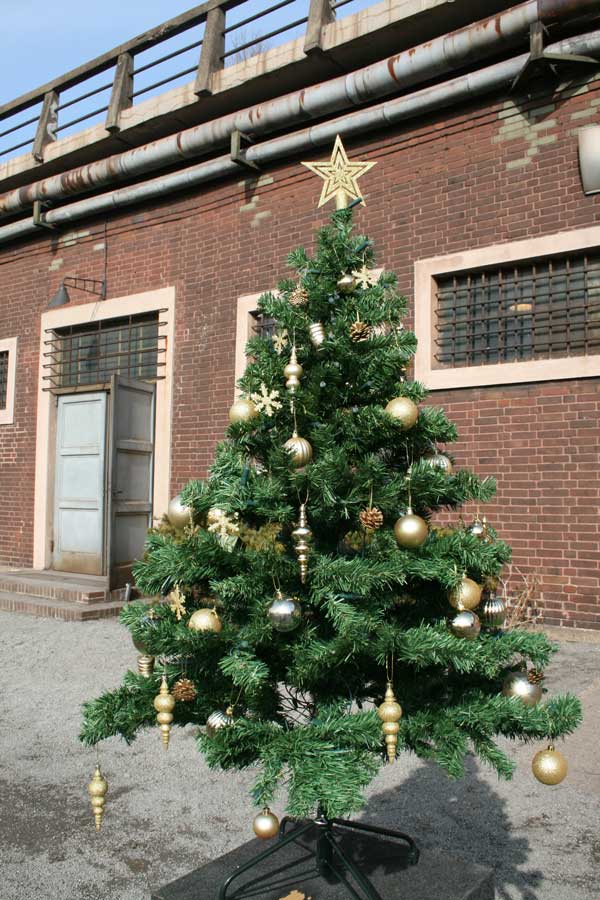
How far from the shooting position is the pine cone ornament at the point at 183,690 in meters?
2.29

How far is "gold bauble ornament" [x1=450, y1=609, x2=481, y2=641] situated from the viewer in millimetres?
2209

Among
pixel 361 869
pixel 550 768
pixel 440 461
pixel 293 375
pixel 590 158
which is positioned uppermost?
pixel 590 158

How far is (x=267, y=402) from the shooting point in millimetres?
2371

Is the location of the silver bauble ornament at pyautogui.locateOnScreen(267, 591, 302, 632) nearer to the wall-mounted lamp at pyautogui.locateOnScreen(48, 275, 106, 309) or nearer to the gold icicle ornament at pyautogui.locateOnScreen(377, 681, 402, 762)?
the gold icicle ornament at pyautogui.locateOnScreen(377, 681, 402, 762)

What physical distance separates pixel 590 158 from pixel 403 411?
5.67 m

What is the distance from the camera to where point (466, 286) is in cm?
774

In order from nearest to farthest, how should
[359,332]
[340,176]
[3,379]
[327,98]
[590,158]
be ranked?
[359,332] → [340,176] → [590,158] → [327,98] → [3,379]

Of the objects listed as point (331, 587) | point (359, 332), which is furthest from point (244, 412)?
point (331, 587)

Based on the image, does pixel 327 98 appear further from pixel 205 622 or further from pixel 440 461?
pixel 205 622

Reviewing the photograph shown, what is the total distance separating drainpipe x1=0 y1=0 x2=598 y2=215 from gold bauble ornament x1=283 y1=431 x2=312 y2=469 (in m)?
6.30

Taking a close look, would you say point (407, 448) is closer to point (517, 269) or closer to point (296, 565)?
point (296, 565)

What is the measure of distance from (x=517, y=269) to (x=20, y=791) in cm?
604

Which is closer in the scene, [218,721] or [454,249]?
[218,721]

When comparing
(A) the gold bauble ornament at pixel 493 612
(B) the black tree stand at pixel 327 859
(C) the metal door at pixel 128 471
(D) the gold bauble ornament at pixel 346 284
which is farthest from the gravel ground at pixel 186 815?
(C) the metal door at pixel 128 471
